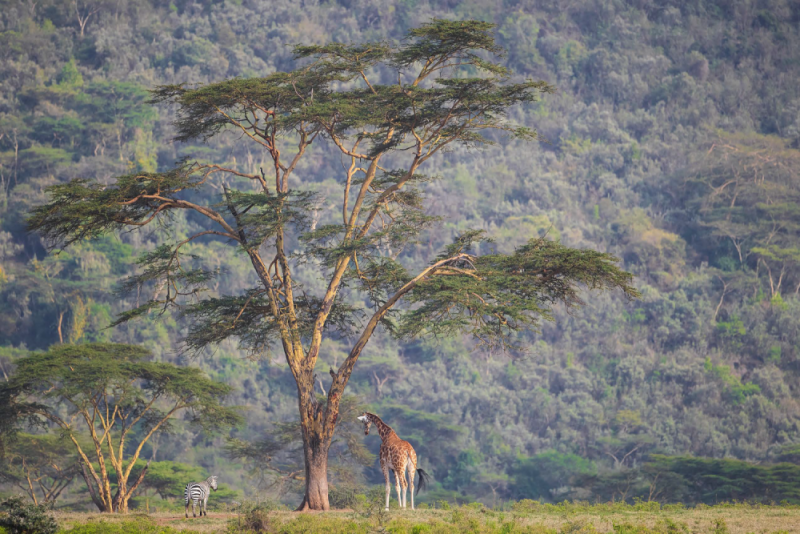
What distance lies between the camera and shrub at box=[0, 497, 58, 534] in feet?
49.7

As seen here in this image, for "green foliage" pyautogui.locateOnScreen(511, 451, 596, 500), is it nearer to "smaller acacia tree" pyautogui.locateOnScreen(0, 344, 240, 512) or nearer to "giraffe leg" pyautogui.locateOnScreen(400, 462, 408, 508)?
"smaller acacia tree" pyautogui.locateOnScreen(0, 344, 240, 512)

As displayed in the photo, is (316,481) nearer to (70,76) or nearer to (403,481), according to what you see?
(403,481)

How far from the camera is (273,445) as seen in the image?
124 ft

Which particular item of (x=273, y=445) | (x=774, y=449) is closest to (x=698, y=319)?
(x=774, y=449)

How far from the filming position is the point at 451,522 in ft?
54.5

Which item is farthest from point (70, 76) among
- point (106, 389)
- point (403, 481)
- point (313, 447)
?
point (403, 481)

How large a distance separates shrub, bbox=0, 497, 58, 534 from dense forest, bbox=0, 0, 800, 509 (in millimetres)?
20840

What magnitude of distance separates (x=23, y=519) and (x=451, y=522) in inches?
252

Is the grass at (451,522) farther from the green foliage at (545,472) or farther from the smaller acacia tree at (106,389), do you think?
the green foliage at (545,472)

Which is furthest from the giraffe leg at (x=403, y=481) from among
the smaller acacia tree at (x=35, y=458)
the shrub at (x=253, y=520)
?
the smaller acacia tree at (x=35, y=458)

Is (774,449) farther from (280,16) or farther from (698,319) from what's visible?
(280,16)

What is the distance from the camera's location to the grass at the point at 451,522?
1562cm

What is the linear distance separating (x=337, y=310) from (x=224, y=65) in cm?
5905

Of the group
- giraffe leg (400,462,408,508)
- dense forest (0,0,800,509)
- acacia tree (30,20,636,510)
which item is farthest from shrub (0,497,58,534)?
dense forest (0,0,800,509)
